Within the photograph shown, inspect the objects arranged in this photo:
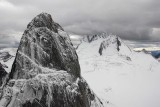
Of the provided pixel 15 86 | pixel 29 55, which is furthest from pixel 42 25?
pixel 15 86

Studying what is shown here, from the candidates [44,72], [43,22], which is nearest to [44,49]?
[44,72]

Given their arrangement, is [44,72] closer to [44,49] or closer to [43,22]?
[44,49]

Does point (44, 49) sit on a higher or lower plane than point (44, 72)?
higher

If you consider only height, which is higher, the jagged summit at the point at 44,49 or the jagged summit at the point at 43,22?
the jagged summit at the point at 43,22

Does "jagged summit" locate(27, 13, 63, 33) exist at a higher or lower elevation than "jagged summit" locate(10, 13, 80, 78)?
higher

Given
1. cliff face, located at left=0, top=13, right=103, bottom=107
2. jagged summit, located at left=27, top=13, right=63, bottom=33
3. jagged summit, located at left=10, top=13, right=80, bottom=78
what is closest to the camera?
cliff face, located at left=0, top=13, right=103, bottom=107

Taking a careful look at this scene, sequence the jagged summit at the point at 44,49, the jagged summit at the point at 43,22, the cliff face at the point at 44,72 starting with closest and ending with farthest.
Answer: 1. the cliff face at the point at 44,72
2. the jagged summit at the point at 44,49
3. the jagged summit at the point at 43,22

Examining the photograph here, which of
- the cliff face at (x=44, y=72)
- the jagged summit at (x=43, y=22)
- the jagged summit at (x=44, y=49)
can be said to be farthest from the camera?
the jagged summit at (x=43, y=22)

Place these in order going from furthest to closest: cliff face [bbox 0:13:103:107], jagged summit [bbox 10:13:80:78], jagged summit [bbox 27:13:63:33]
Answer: jagged summit [bbox 27:13:63:33] → jagged summit [bbox 10:13:80:78] → cliff face [bbox 0:13:103:107]

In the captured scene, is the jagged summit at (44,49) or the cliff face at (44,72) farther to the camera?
the jagged summit at (44,49)
